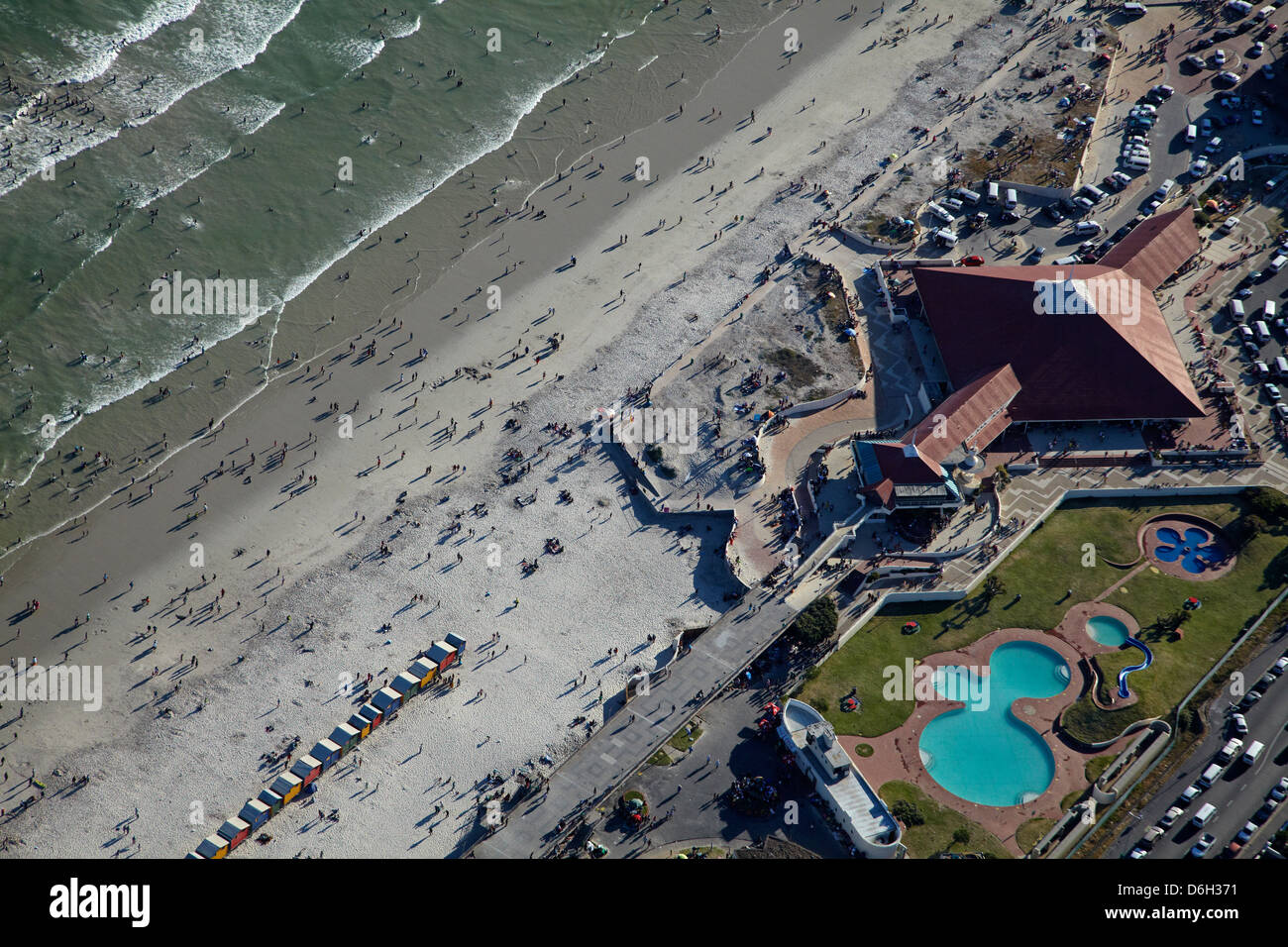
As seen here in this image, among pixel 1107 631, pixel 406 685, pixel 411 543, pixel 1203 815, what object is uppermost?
pixel 411 543

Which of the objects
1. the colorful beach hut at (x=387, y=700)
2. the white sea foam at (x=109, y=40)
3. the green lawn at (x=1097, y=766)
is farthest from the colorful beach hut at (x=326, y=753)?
the white sea foam at (x=109, y=40)

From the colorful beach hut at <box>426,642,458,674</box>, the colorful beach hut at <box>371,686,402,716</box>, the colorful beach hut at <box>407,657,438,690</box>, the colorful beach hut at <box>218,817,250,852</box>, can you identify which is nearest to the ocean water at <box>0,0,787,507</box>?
the colorful beach hut at <box>426,642,458,674</box>

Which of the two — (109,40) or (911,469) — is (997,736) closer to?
(911,469)

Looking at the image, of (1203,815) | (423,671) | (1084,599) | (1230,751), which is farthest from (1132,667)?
(423,671)

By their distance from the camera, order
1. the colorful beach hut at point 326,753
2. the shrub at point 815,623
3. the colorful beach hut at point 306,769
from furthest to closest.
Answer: the shrub at point 815,623 → the colorful beach hut at point 326,753 → the colorful beach hut at point 306,769

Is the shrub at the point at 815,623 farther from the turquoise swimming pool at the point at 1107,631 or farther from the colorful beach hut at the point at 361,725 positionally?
the colorful beach hut at the point at 361,725
